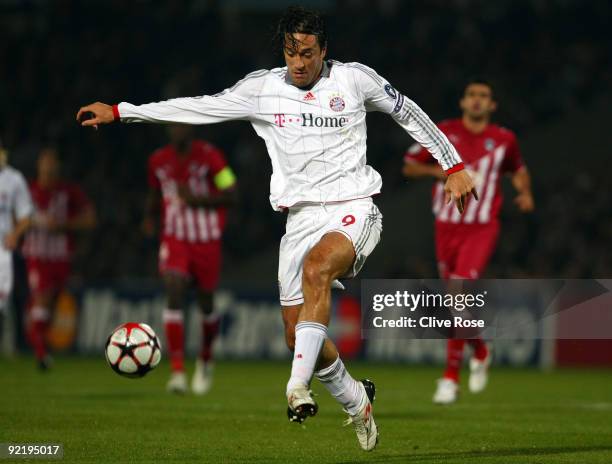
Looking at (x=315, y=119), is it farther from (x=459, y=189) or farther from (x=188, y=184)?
(x=188, y=184)

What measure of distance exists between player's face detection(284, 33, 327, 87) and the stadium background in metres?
12.1

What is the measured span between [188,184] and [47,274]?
474cm

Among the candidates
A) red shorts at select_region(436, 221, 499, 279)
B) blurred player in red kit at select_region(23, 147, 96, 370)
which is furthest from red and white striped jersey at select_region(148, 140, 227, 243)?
blurred player in red kit at select_region(23, 147, 96, 370)

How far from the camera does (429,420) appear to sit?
28.2 ft

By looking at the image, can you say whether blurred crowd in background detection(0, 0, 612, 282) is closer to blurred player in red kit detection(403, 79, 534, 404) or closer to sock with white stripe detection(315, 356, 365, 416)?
blurred player in red kit detection(403, 79, 534, 404)

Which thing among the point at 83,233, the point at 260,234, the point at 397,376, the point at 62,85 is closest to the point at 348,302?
the point at 397,376

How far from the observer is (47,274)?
51.8 feet

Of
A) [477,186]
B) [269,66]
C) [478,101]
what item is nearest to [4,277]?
[477,186]

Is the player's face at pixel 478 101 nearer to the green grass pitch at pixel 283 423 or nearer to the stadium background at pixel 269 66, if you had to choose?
the green grass pitch at pixel 283 423

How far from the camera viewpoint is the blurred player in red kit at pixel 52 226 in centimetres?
1564

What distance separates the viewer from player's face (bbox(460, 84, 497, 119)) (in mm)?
10492

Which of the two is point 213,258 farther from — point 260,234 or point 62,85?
point 62,85

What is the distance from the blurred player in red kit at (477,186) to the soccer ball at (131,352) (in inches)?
131

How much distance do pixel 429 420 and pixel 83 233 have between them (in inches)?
517
